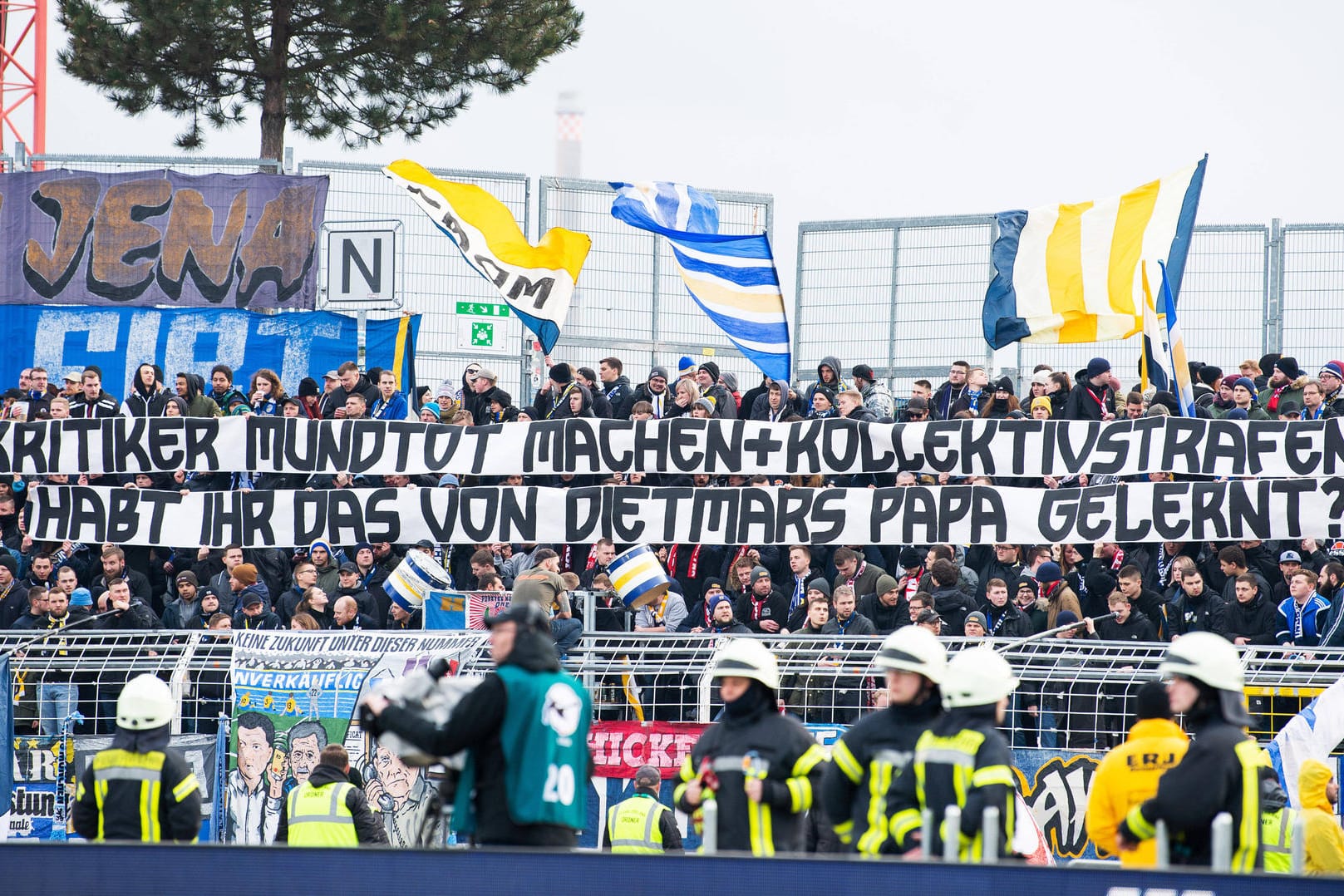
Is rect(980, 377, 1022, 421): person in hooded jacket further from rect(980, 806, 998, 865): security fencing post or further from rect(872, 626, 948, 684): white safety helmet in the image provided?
rect(980, 806, 998, 865): security fencing post

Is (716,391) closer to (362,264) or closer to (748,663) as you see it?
(362,264)

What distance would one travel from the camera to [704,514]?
16625 millimetres

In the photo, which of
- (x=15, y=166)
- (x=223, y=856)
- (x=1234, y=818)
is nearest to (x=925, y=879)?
(x=1234, y=818)

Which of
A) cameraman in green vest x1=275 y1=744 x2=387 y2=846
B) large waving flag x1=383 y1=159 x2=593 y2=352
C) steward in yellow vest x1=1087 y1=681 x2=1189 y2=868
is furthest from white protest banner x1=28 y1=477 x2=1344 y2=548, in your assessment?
steward in yellow vest x1=1087 y1=681 x2=1189 y2=868

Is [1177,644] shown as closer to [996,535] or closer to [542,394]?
[996,535]

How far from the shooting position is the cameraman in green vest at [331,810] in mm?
11234

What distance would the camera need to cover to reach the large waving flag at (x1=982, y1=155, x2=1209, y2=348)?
18.7 m

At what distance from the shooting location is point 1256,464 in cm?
1585

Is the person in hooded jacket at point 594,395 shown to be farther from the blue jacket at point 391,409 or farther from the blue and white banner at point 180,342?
the blue and white banner at point 180,342

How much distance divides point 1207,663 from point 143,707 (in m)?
5.42

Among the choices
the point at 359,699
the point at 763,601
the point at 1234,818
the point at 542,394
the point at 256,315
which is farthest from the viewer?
the point at 256,315

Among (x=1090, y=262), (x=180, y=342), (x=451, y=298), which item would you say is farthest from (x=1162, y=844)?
(x=180, y=342)

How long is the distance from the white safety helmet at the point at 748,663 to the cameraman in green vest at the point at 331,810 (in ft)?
12.0

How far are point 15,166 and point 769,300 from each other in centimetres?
996
